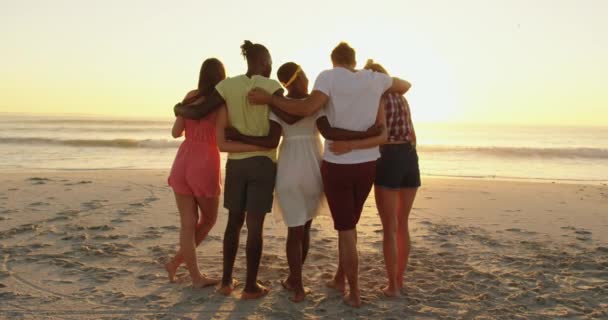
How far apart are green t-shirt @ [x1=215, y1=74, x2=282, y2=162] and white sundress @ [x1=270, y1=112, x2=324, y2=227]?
3.7 inches

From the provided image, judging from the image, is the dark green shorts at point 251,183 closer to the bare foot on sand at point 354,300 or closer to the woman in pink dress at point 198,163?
the woman in pink dress at point 198,163

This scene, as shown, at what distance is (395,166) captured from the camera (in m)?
3.94

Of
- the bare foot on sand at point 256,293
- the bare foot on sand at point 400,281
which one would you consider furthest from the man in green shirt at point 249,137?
the bare foot on sand at point 400,281

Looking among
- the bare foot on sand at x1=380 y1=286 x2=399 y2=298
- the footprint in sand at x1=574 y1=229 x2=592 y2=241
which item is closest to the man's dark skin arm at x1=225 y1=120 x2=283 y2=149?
the bare foot on sand at x1=380 y1=286 x2=399 y2=298

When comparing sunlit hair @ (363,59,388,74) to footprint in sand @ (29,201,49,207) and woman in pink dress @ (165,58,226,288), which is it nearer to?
woman in pink dress @ (165,58,226,288)

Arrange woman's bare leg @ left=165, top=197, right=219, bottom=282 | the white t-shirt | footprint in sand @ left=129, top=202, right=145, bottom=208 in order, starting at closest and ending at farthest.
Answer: the white t-shirt
woman's bare leg @ left=165, top=197, right=219, bottom=282
footprint in sand @ left=129, top=202, right=145, bottom=208

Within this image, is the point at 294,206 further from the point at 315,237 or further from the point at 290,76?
the point at 315,237

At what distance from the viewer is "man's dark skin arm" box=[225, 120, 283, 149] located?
3770 mm

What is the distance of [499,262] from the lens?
5098 mm

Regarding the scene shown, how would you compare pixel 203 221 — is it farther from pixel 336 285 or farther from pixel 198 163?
pixel 336 285

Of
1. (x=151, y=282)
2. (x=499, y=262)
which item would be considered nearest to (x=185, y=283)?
(x=151, y=282)

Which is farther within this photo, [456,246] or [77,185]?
[77,185]

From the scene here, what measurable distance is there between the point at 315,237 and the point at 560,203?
4.74 m

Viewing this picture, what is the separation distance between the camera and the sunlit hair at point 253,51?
3.82 meters
